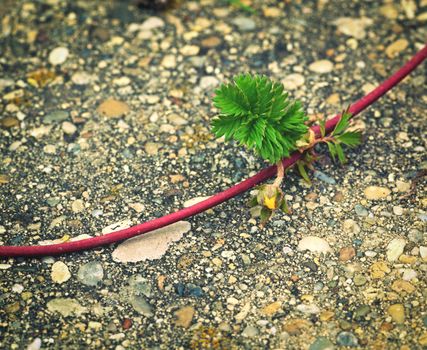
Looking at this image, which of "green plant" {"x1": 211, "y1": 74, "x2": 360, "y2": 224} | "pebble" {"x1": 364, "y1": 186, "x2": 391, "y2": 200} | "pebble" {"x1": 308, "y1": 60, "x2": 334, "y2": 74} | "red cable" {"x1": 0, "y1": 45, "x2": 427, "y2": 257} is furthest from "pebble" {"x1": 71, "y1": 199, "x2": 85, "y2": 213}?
"pebble" {"x1": 308, "y1": 60, "x2": 334, "y2": 74}

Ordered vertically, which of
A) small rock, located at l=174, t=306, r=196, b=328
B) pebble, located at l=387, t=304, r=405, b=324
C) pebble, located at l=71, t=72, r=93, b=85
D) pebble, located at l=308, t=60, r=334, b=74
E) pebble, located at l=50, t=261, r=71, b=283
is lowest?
pebble, located at l=50, t=261, r=71, b=283

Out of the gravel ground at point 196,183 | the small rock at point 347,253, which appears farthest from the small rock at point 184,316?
the small rock at point 347,253

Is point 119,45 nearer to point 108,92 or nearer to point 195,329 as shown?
point 108,92

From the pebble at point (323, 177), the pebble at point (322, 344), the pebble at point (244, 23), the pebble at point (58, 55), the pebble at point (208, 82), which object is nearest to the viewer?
the pebble at point (322, 344)

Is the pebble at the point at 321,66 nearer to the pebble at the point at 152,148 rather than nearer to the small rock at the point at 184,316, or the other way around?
the pebble at the point at 152,148

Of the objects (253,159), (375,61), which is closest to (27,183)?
(253,159)

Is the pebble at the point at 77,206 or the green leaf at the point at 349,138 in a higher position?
the green leaf at the point at 349,138

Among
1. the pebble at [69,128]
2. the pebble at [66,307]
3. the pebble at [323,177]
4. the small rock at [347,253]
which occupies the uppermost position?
the pebble at [323,177]

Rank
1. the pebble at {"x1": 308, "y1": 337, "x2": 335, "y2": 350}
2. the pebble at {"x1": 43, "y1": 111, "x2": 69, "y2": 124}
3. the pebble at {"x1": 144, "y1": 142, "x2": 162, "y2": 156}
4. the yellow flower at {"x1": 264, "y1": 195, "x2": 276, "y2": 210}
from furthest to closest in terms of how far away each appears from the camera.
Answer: the pebble at {"x1": 43, "y1": 111, "x2": 69, "y2": 124}, the pebble at {"x1": 144, "y1": 142, "x2": 162, "y2": 156}, the yellow flower at {"x1": 264, "y1": 195, "x2": 276, "y2": 210}, the pebble at {"x1": 308, "y1": 337, "x2": 335, "y2": 350}

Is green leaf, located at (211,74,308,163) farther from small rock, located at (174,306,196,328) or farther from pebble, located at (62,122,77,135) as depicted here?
pebble, located at (62,122,77,135)
